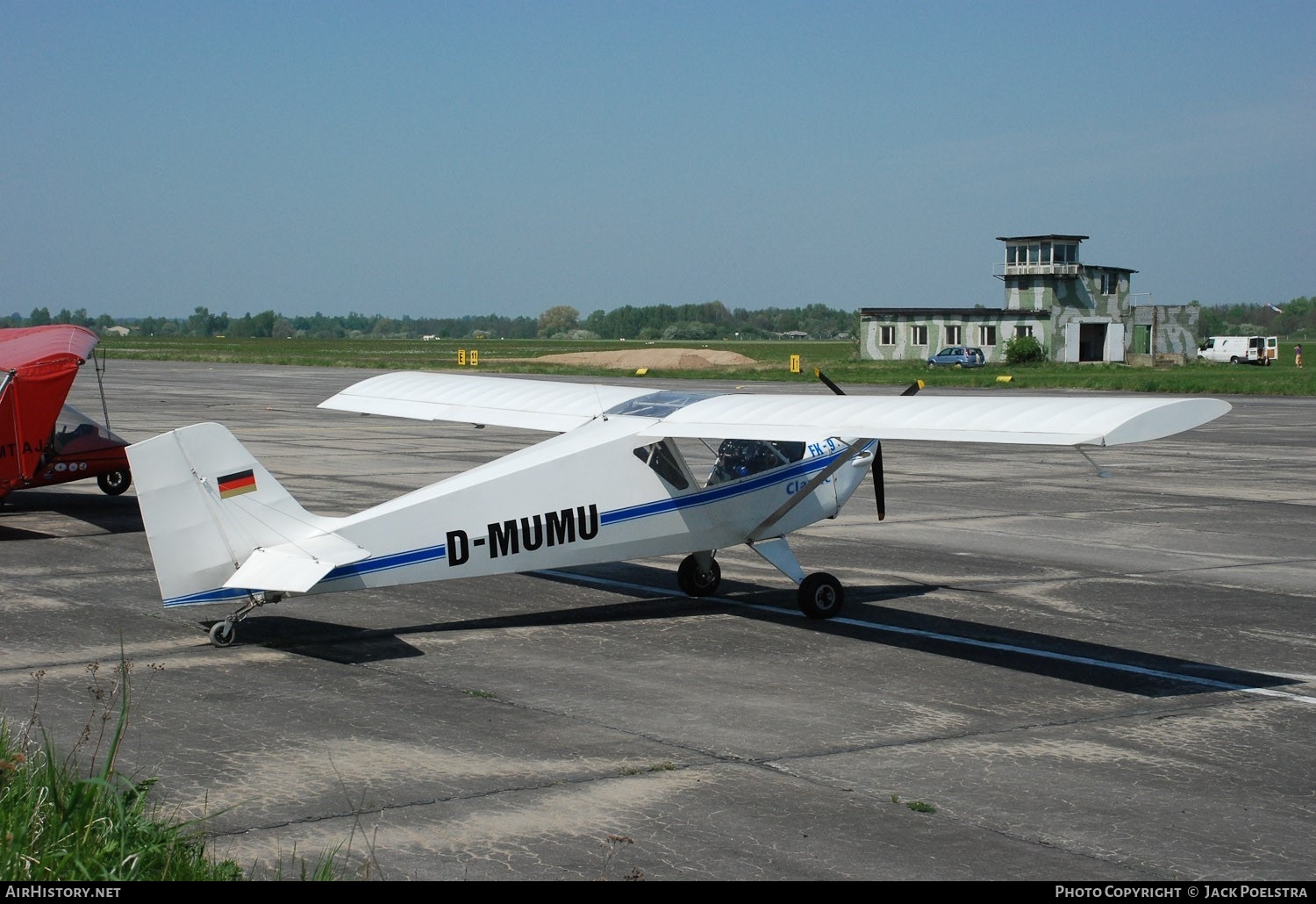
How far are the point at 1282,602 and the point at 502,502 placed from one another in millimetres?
8087

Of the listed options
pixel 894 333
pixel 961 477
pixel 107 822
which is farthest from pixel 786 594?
pixel 894 333

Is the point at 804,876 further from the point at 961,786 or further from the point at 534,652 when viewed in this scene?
the point at 534,652

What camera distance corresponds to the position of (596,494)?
40.3 ft

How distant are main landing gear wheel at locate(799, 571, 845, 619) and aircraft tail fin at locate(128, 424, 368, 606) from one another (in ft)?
14.2

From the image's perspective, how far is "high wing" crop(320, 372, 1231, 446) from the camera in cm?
958

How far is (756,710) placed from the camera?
9.68m

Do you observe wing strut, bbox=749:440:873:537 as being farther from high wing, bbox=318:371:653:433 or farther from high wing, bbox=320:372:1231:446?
high wing, bbox=318:371:653:433

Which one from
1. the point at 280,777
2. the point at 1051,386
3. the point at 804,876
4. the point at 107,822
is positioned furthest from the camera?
the point at 1051,386

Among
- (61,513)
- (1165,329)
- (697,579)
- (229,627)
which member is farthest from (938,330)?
(229,627)

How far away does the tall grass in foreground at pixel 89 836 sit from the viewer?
5.50m

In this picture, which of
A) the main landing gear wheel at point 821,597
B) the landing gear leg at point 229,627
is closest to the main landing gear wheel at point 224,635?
the landing gear leg at point 229,627

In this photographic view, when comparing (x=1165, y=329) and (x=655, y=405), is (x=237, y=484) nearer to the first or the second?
(x=655, y=405)

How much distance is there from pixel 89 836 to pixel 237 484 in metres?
5.07

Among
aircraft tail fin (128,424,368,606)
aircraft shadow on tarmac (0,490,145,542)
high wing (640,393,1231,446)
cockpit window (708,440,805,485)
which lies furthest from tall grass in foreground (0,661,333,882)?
aircraft shadow on tarmac (0,490,145,542)
